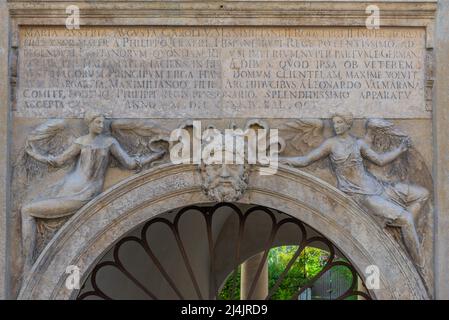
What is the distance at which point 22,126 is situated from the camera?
9.53 m

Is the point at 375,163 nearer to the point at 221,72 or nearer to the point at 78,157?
the point at 221,72

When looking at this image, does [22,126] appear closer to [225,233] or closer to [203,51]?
[203,51]

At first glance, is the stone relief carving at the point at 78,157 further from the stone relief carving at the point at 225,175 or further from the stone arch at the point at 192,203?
the stone relief carving at the point at 225,175

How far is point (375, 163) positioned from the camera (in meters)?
9.49

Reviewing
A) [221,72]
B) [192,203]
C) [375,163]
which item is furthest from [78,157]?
[375,163]

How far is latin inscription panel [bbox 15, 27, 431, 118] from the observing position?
9.55m

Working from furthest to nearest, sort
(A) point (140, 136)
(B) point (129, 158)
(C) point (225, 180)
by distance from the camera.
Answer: (A) point (140, 136) → (B) point (129, 158) → (C) point (225, 180)

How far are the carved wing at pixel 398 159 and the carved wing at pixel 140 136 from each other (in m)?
1.65

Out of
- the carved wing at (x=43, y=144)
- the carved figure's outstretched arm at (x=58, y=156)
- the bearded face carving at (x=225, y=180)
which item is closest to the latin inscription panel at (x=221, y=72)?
the carved wing at (x=43, y=144)

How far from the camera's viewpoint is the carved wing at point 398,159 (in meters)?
9.51

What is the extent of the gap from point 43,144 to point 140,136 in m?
0.78

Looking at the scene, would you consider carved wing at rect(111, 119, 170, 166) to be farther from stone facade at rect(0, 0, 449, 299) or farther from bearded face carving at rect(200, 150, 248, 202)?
bearded face carving at rect(200, 150, 248, 202)

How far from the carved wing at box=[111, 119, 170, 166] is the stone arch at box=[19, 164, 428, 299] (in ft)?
0.66
